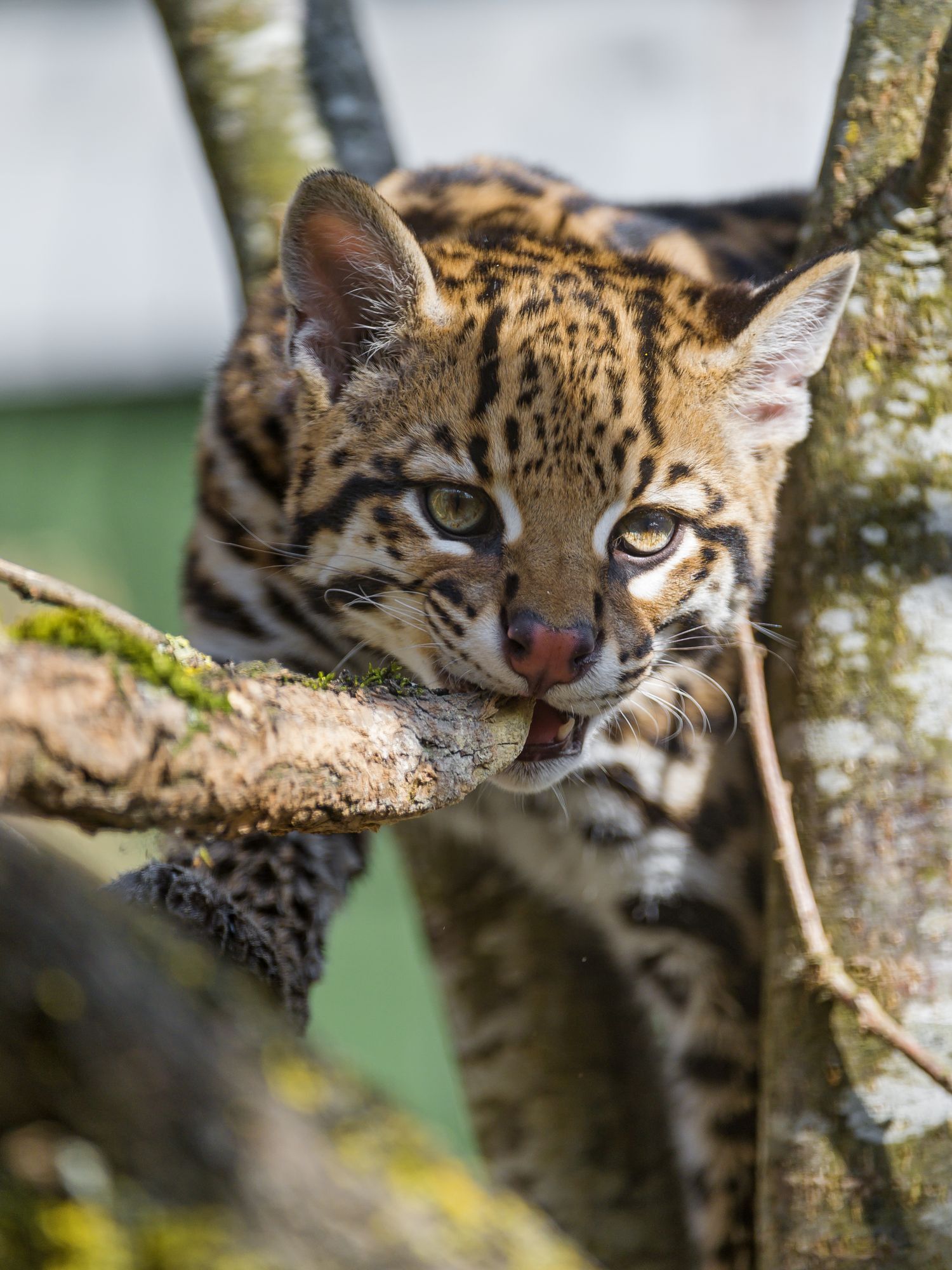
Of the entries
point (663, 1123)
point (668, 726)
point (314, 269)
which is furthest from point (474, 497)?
point (663, 1123)

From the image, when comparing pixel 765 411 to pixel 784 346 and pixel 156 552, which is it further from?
pixel 156 552

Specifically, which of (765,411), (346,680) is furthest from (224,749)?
(765,411)

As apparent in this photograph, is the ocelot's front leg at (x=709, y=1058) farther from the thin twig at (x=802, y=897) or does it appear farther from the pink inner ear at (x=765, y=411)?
the pink inner ear at (x=765, y=411)

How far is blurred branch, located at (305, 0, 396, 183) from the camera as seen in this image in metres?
4.43

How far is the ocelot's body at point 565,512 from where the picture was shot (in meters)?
2.84

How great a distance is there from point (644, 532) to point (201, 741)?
157 cm

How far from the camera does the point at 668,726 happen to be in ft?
11.6

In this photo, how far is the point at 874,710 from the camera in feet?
9.19

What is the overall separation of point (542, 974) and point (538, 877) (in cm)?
62

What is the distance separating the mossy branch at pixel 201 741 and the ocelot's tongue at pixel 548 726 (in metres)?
0.62

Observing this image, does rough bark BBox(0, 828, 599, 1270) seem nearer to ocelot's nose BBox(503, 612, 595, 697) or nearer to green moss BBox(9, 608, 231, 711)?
green moss BBox(9, 608, 231, 711)

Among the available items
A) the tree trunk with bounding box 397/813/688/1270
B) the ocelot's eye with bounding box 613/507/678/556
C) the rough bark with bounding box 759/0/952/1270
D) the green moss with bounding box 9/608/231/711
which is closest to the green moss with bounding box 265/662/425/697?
the green moss with bounding box 9/608/231/711

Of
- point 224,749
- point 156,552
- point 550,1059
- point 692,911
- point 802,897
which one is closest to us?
point 224,749

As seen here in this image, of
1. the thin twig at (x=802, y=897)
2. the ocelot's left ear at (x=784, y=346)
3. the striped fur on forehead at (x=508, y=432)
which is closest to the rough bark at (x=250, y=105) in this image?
the striped fur on forehead at (x=508, y=432)
